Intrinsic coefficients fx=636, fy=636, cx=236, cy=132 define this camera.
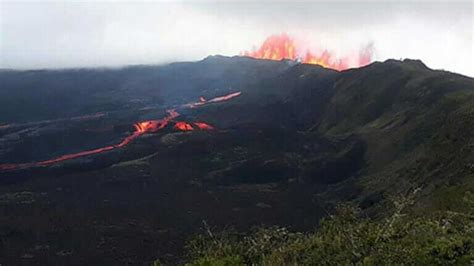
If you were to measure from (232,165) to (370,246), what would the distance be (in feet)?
250

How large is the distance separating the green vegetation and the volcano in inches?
501

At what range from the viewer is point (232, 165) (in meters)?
91.2

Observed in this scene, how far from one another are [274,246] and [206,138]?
271ft

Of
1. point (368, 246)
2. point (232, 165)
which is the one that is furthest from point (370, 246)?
point (232, 165)

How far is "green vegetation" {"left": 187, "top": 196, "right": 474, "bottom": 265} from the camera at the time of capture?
1323 cm

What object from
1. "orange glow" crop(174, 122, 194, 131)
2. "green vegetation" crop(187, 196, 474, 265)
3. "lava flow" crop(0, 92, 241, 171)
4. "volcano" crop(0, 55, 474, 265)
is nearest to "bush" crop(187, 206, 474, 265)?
"green vegetation" crop(187, 196, 474, 265)

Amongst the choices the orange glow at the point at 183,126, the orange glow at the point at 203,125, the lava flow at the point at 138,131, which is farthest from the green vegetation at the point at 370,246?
the orange glow at the point at 203,125

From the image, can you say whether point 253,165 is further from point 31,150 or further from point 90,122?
point 90,122

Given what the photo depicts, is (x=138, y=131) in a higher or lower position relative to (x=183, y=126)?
lower

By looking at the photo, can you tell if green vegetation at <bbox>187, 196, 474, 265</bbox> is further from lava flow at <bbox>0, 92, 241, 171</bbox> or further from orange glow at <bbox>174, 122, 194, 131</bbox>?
orange glow at <bbox>174, 122, 194, 131</bbox>

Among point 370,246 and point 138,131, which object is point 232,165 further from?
point 370,246

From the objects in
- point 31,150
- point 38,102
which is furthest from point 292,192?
point 38,102

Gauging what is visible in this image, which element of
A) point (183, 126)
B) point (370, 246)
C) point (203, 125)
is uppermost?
point (370, 246)

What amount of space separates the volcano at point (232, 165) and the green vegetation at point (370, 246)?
12.7m
